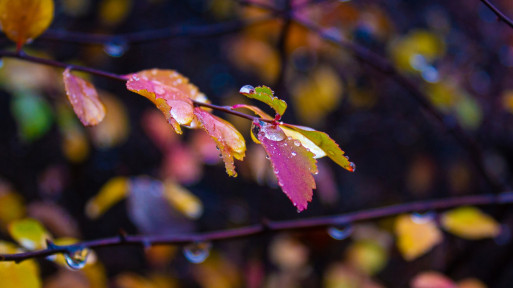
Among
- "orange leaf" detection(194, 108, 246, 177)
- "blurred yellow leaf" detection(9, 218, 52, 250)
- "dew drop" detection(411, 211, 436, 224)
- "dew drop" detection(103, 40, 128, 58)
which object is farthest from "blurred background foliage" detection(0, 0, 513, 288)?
"orange leaf" detection(194, 108, 246, 177)

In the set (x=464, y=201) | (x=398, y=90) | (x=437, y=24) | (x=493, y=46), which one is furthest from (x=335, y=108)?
(x=464, y=201)

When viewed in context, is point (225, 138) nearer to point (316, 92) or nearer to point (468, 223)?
point (468, 223)

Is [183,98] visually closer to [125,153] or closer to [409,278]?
[125,153]

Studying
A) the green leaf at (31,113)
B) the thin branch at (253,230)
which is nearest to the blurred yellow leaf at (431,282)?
the thin branch at (253,230)

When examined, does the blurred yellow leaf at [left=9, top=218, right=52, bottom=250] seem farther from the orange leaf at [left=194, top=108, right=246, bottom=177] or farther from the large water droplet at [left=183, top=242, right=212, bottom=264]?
the orange leaf at [left=194, top=108, right=246, bottom=177]

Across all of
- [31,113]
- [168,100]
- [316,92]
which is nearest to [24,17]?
[168,100]
